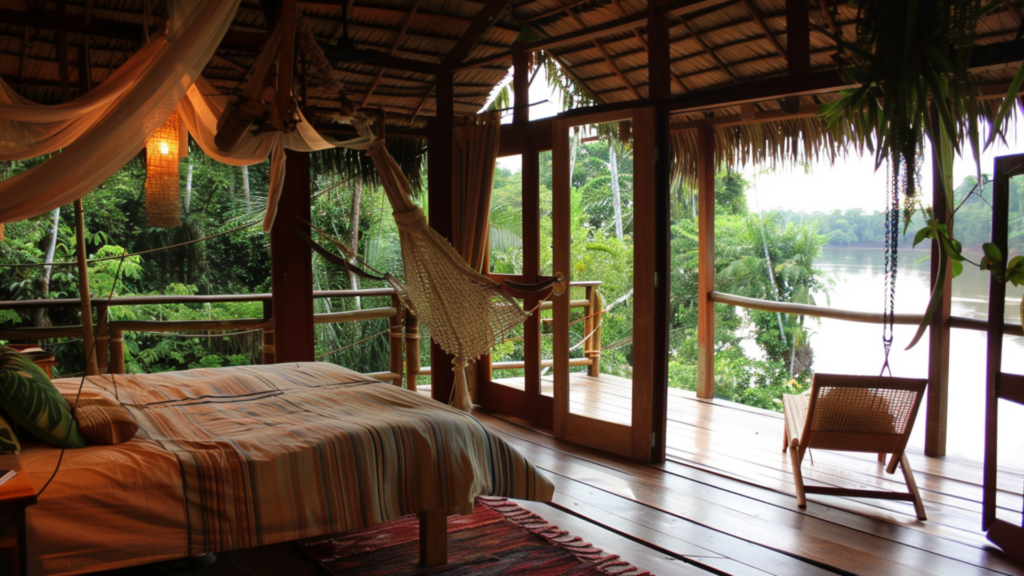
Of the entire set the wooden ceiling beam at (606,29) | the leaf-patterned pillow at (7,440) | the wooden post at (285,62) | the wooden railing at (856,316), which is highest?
the wooden ceiling beam at (606,29)

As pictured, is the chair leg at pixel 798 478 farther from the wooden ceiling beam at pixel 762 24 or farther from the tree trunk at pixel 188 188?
the tree trunk at pixel 188 188

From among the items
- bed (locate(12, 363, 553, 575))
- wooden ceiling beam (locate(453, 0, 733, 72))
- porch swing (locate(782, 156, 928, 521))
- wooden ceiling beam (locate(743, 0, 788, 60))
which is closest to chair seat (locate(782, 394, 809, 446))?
porch swing (locate(782, 156, 928, 521))

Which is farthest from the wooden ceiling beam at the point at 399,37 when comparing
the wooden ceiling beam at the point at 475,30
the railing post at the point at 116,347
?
the railing post at the point at 116,347

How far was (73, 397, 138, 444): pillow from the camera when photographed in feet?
6.23

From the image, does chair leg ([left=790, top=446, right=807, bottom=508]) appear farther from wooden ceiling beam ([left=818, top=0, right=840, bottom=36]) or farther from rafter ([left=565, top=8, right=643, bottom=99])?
rafter ([left=565, top=8, right=643, bottom=99])

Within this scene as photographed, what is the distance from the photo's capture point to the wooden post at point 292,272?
3.53m

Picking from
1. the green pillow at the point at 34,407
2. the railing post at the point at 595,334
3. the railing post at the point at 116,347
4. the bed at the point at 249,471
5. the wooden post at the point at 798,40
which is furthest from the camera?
the railing post at the point at 595,334

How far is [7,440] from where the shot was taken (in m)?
1.77

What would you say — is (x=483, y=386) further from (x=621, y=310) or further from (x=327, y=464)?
(x=327, y=464)

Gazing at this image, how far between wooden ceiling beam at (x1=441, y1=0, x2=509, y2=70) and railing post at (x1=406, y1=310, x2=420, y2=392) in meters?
1.63

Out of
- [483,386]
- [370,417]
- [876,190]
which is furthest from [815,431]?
[876,190]

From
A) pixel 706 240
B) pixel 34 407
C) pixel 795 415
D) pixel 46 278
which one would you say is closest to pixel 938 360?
pixel 795 415

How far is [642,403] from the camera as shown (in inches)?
137

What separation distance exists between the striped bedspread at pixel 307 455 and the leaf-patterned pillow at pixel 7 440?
30 cm
